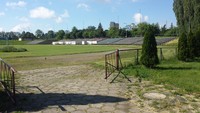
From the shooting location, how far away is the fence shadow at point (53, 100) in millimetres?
6660

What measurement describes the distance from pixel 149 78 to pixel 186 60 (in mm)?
8157

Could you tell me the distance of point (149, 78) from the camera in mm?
10789

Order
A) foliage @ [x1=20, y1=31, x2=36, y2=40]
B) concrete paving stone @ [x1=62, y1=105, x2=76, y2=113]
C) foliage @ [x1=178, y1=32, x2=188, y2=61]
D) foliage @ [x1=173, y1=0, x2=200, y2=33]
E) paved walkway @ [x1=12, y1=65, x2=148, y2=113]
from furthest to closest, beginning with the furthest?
foliage @ [x1=20, y1=31, x2=36, y2=40], foliage @ [x1=173, y1=0, x2=200, y2=33], foliage @ [x1=178, y1=32, x2=188, y2=61], paved walkway @ [x1=12, y1=65, x2=148, y2=113], concrete paving stone @ [x1=62, y1=105, x2=76, y2=113]

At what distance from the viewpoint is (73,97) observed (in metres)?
7.66

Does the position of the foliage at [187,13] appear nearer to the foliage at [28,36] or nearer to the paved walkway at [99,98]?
the paved walkway at [99,98]

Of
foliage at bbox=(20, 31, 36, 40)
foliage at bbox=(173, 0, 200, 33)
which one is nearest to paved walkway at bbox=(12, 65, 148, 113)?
foliage at bbox=(173, 0, 200, 33)

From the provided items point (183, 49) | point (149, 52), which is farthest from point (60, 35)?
point (149, 52)

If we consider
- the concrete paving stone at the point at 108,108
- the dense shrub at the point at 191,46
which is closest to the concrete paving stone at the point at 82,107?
the concrete paving stone at the point at 108,108

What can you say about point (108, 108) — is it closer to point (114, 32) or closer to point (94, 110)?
point (94, 110)

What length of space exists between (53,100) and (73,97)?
639 mm

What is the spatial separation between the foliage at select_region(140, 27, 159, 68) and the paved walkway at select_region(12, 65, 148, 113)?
13.5ft

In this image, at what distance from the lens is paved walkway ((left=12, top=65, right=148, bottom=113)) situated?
6438mm

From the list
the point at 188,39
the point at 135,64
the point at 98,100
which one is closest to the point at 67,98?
the point at 98,100

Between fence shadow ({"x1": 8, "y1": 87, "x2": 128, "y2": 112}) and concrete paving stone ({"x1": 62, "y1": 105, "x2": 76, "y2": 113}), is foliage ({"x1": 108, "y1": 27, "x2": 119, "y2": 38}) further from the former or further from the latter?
concrete paving stone ({"x1": 62, "y1": 105, "x2": 76, "y2": 113})
